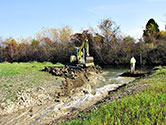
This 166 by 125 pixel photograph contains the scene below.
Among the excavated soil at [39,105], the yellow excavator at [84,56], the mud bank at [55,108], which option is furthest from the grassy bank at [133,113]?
the yellow excavator at [84,56]

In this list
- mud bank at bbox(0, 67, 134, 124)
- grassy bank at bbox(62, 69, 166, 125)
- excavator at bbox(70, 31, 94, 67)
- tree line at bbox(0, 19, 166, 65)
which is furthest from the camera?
tree line at bbox(0, 19, 166, 65)

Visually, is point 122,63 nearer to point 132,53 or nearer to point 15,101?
point 132,53

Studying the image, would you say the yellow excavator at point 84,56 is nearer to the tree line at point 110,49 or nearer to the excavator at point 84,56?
the excavator at point 84,56

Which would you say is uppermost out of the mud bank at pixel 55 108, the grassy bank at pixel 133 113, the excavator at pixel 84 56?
the excavator at pixel 84 56

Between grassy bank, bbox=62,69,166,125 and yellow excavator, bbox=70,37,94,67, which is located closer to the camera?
grassy bank, bbox=62,69,166,125

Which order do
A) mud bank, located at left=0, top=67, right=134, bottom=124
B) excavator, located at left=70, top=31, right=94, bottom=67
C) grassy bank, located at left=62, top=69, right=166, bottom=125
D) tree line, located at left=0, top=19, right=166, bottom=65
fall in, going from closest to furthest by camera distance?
grassy bank, located at left=62, top=69, right=166, bottom=125
mud bank, located at left=0, top=67, right=134, bottom=124
excavator, located at left=70, top=31, right=94, bottom=67
tree line, located at left=0, top=19, right=166, bottom=65

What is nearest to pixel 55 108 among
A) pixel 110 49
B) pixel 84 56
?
pixel 84 56

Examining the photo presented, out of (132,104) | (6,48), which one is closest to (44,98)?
(132,104)

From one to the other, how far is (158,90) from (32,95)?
238 inches

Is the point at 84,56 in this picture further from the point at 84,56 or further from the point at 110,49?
the point at 110,49

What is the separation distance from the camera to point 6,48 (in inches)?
1715

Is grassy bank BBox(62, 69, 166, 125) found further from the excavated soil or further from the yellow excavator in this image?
the yellow excavator

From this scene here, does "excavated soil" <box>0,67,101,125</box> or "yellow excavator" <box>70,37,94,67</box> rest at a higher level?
"yellow excavator" <box>70,37,94,67</box>

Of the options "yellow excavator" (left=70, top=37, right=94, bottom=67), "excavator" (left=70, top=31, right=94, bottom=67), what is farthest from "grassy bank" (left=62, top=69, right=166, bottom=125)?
"yellow excavator" (left=70, top=37, right=94, bottom=67)
